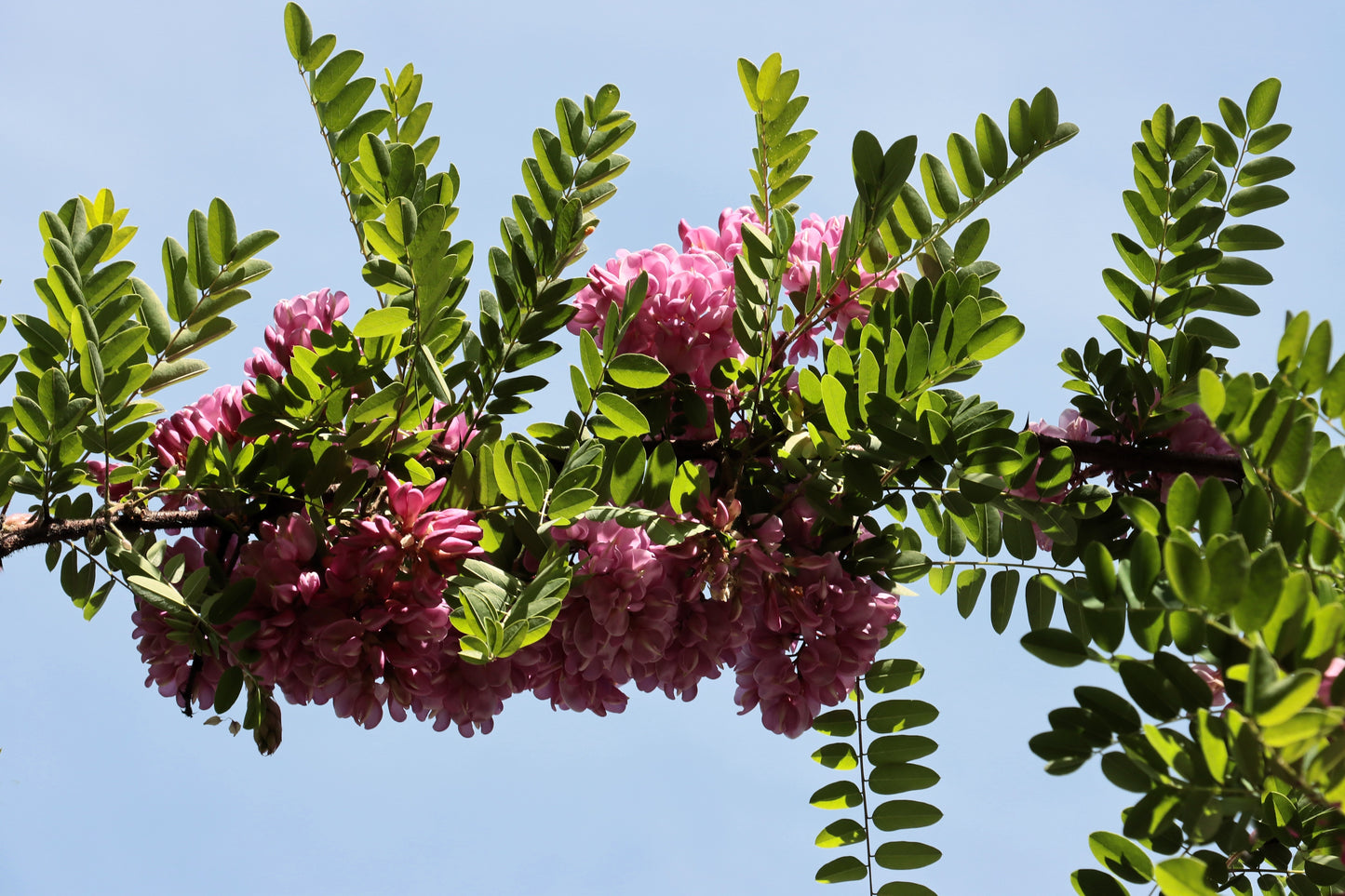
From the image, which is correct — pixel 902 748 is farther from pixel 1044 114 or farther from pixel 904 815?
pixel 1044 114

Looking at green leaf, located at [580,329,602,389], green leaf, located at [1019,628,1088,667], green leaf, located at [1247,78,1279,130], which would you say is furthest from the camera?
green leaf, located at [1247,78,1279,130]

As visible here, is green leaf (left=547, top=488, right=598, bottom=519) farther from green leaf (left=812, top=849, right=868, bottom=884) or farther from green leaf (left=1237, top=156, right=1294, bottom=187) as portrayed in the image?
green leaf (left=1237, top=156, right=1294, bottom=187)

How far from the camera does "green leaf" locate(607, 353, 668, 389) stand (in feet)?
4.86

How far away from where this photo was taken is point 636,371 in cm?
149

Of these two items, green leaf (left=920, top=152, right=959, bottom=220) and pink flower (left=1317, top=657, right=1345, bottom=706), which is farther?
green leaf (left=920, top=152, right=959, bottom=220)

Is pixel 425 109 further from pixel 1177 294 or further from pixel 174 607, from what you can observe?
pixel 1177 294

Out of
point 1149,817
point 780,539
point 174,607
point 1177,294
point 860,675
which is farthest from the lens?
point 1177,294

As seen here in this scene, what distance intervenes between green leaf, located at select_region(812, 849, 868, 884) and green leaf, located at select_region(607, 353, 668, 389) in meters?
0.86

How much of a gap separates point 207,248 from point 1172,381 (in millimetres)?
1491

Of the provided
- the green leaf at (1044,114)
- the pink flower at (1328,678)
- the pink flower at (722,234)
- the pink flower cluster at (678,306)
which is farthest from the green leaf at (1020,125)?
the pink flower at (1328,678)

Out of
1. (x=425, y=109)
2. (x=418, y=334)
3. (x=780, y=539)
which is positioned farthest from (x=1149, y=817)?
(x=425, y=109)

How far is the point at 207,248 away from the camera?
153 centimetres

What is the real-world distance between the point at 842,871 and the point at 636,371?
0.90 m

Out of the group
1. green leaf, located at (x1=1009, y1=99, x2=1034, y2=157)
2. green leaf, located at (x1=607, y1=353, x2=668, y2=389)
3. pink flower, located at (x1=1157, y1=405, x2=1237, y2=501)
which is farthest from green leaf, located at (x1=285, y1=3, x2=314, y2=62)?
pink flower, located at (x1=1157, y1=405, x2=1237, y2=501)
